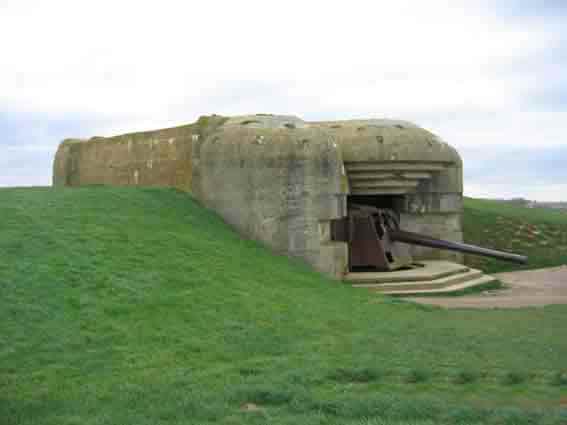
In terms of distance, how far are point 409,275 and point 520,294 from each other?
203 cm

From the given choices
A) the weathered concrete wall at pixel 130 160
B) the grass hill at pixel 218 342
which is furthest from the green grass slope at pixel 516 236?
the grass hill at pixel 218 342

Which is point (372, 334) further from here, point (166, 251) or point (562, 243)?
point (562, 243)

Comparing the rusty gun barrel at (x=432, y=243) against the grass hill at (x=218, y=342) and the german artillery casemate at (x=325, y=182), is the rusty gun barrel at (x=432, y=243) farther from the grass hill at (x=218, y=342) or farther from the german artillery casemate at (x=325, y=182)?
the grass hill at (x=218, y=342)

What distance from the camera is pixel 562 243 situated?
2211 centimetres

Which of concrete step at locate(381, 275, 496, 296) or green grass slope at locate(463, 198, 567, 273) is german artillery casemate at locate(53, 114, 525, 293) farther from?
green grass slope at locate(463, 198, 567, 273)

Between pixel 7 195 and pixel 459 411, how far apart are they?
8.48 metres

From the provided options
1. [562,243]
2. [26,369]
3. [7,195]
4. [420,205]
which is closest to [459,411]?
[26,369]

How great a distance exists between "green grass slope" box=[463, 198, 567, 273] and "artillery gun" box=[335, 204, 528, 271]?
3726mm

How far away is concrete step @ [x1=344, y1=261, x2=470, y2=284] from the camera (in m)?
13.3

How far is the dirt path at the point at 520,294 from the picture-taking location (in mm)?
11469

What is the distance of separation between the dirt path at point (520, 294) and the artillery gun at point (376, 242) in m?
0.78

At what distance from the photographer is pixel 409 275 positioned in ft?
45.1

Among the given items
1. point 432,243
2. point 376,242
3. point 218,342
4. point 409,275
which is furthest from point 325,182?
point 218,342

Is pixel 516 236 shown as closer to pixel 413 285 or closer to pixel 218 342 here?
pixel 413 285
